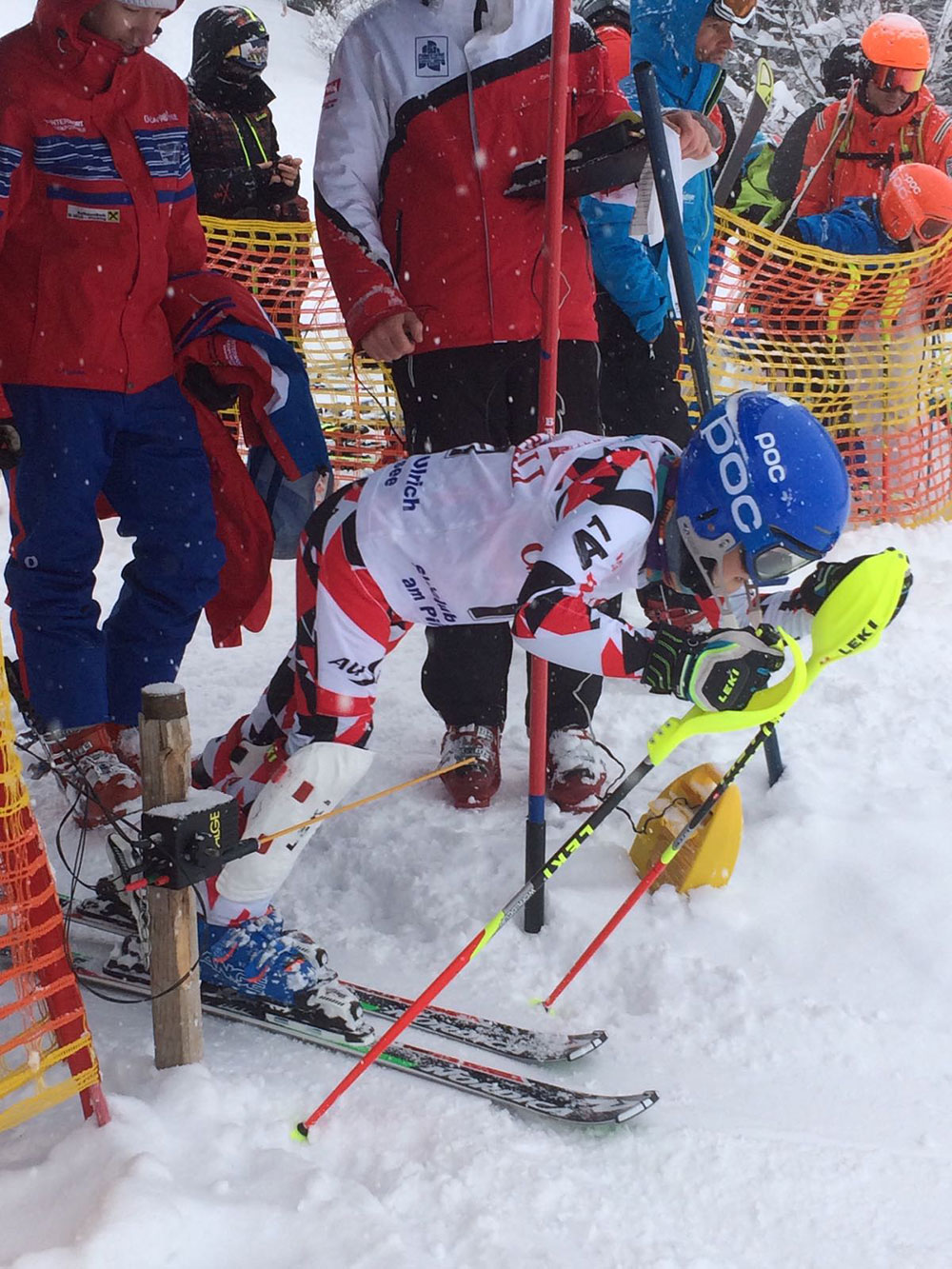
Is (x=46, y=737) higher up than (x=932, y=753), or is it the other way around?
(x=46, y=737)

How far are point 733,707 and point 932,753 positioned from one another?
6.42 feet

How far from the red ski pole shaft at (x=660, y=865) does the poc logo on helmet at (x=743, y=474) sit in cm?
54

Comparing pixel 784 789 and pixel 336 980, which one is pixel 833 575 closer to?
pixel 784 789

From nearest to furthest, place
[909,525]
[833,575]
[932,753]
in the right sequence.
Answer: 1. [833,575]
2. [932,753]
3. [909,525]

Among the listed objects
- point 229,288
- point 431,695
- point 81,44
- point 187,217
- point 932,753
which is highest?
point 81,44

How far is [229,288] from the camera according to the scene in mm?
3307

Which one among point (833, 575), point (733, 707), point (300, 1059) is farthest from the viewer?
point (833, 575)

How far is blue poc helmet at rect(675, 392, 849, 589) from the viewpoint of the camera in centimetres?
237

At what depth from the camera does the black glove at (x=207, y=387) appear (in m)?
3.34

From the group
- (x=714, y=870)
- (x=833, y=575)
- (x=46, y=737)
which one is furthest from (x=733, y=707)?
(x=46, y=737)

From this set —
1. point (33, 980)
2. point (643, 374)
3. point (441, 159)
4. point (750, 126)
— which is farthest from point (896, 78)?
point (33, 980)

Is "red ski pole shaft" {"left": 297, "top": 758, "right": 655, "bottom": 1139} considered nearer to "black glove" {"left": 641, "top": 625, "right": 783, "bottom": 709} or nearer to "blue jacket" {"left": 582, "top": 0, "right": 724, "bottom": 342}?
"black glove" {"left": 641, "top": 625, "right": 783, "bottom": 709}

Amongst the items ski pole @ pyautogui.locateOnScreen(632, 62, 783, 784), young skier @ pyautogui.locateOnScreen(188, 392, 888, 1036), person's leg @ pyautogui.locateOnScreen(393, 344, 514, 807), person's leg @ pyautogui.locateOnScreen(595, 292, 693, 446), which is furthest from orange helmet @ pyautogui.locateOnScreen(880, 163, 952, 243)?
young skier @ pyautogui.locateOnScreen(188, 392, 888, 1036)

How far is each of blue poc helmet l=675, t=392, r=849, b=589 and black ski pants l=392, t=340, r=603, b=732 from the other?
2.99 feet
